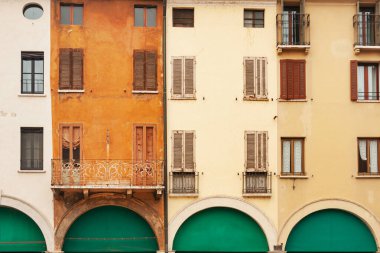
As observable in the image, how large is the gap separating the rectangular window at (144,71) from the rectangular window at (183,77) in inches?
29.4

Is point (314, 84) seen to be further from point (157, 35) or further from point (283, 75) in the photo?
point (157, 35)

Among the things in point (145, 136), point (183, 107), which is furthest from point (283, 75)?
point (145, 136)

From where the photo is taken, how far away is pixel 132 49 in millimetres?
25609

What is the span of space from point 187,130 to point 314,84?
5121 mm

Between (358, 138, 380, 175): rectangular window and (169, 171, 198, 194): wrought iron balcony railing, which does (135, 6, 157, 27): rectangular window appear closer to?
(169, 171, 198, 194): wrought iron balcony railing

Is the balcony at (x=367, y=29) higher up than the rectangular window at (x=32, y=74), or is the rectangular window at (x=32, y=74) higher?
the balcony at (x=367, y=29)

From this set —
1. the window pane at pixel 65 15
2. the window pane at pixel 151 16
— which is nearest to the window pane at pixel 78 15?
the window pane at pixel 65 15

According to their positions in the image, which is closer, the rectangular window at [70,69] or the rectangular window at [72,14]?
the rectangular window at [70,69]

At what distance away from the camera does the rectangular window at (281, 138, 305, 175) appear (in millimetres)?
25828

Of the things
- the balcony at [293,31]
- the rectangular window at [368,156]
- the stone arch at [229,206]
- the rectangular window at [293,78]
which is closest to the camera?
the stone arch at [229,206]

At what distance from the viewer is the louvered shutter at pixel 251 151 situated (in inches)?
1006

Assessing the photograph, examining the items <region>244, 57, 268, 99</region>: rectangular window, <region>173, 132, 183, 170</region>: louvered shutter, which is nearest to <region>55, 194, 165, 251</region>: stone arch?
<region>173, 132, 183, 170</region>: louvered shutter

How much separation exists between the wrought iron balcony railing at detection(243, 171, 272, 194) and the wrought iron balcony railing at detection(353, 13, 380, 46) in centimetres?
618

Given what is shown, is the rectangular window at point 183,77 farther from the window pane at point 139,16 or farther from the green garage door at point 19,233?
the green garage door at point 19,233
